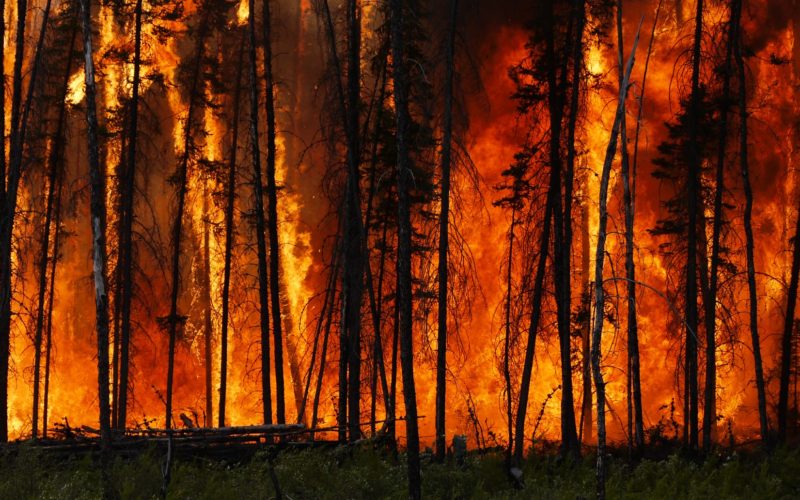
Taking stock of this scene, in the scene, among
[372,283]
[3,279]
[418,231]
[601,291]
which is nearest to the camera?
[601,291]

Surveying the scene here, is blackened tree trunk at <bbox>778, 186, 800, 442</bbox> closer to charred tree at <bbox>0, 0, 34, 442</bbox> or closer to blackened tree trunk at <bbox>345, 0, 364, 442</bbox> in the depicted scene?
blackened tree trunk at <bbox>345, 0, 364, 442</bbox>

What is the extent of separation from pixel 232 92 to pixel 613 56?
12706 mm

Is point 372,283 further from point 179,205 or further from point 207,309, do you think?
point 207,309

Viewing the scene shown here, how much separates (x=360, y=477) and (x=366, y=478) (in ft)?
1.09

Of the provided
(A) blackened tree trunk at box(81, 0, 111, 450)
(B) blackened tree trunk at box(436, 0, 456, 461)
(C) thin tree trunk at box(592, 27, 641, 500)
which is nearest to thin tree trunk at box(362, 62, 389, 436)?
(B) blackened tree trunk at box(436, 0, 456, 461)

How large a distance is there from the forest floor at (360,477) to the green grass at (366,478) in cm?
2

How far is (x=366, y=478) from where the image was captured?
36.9 ft

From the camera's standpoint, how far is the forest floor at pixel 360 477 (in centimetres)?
975

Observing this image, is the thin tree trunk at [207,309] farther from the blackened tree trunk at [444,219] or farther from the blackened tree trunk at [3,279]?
the blackened tree trunk at [444,219]

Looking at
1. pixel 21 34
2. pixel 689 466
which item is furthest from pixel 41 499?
pixel 689 466

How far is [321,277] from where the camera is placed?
85.6ft

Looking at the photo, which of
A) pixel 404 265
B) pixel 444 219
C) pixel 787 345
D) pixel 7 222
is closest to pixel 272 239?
pixel 444 219

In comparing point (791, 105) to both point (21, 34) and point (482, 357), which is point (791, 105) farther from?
point (21, 34)

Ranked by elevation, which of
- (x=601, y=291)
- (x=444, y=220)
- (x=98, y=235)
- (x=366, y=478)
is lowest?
(x=366, y=478)
